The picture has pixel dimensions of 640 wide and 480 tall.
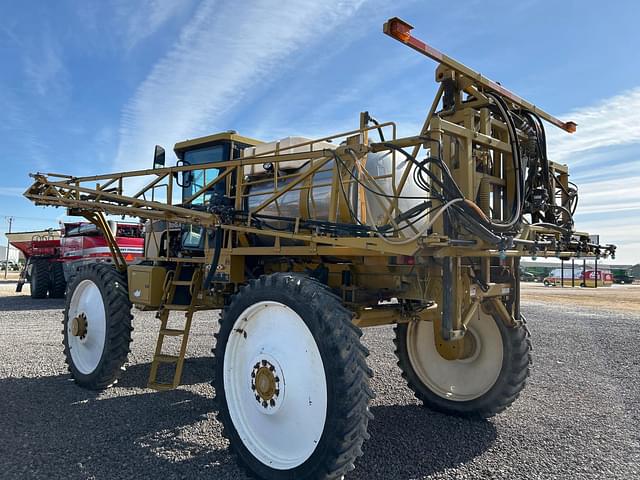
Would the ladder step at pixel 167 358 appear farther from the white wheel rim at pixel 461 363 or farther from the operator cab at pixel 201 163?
the white wheel rim at pixel 461 363

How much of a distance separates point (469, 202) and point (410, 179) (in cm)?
128

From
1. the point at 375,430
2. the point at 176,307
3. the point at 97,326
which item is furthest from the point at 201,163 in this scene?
the point at 375,430

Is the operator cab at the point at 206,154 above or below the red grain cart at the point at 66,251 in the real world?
above

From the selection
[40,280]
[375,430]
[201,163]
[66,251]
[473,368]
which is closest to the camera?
[375,430]

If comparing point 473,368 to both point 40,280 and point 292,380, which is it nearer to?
point 292,380

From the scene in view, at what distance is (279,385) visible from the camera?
12.6 ft

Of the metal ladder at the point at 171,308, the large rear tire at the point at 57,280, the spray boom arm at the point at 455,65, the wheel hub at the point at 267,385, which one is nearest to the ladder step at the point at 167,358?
the metal ladder at the point at 171,308

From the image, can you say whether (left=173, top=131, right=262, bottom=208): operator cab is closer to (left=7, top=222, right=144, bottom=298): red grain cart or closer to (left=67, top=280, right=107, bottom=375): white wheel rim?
(left=67, top=280, right=107, bottom=375): white wheel rim

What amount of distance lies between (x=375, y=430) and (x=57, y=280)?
54.3ft

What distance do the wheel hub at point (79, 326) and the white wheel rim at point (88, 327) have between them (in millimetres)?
31

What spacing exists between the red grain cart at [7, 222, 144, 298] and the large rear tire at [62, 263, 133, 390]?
8.07 meters

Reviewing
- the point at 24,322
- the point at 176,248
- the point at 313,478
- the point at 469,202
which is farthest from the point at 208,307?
the point at 24,322

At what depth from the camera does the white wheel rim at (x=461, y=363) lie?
16.9 ft

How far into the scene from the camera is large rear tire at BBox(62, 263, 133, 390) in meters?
5.93
